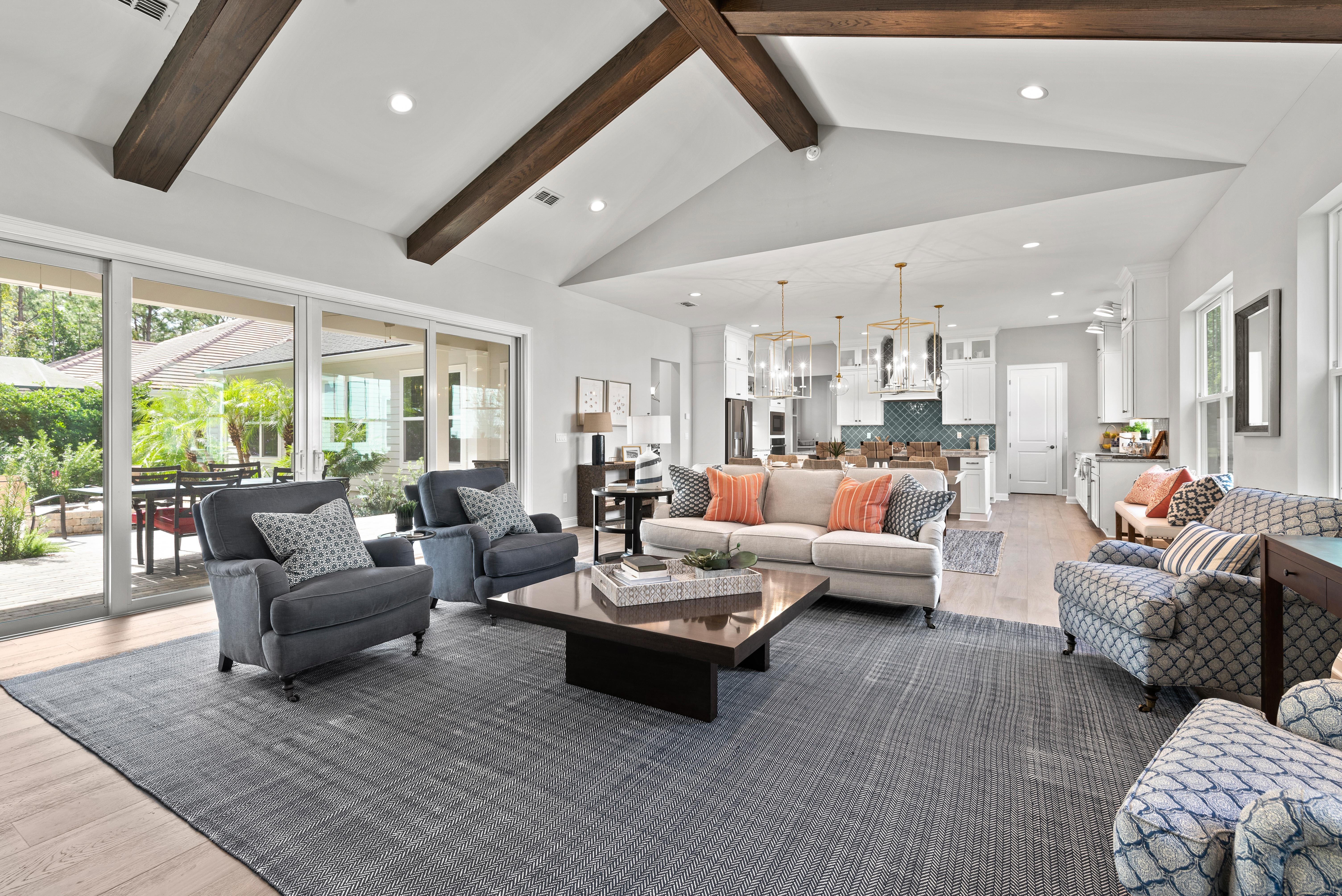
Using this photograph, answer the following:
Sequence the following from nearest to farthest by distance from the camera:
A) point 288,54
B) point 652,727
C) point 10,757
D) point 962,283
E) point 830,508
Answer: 1. point 10,757
2. point 652,727
3. point 288,54
4. point 830,508
5. point 962,283

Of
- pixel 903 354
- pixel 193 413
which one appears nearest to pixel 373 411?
pixel 193 413

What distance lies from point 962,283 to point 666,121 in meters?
3.70

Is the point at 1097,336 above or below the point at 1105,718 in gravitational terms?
above

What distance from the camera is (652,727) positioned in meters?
2.34

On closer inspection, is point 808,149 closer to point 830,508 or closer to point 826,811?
Answer: point 830,508

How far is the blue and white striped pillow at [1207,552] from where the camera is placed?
247cm

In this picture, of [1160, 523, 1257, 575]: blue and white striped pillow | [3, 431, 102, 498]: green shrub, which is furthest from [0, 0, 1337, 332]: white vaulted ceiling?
[1160, 523, 1257, 575]: blue and white striped pillow

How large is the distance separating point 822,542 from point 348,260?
4173mm

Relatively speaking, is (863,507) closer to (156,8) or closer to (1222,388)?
(1222,388)

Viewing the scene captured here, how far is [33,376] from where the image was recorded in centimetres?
351

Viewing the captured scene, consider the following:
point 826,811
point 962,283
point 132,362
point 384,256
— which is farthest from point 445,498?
point 962,283

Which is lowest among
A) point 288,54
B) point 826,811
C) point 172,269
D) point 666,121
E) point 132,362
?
point 826,811

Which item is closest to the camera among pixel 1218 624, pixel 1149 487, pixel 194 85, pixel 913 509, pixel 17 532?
pixel 1218 624

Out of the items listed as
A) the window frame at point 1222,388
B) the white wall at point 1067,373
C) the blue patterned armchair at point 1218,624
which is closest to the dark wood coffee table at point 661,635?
the blue patterned armchair at point 1218,624
